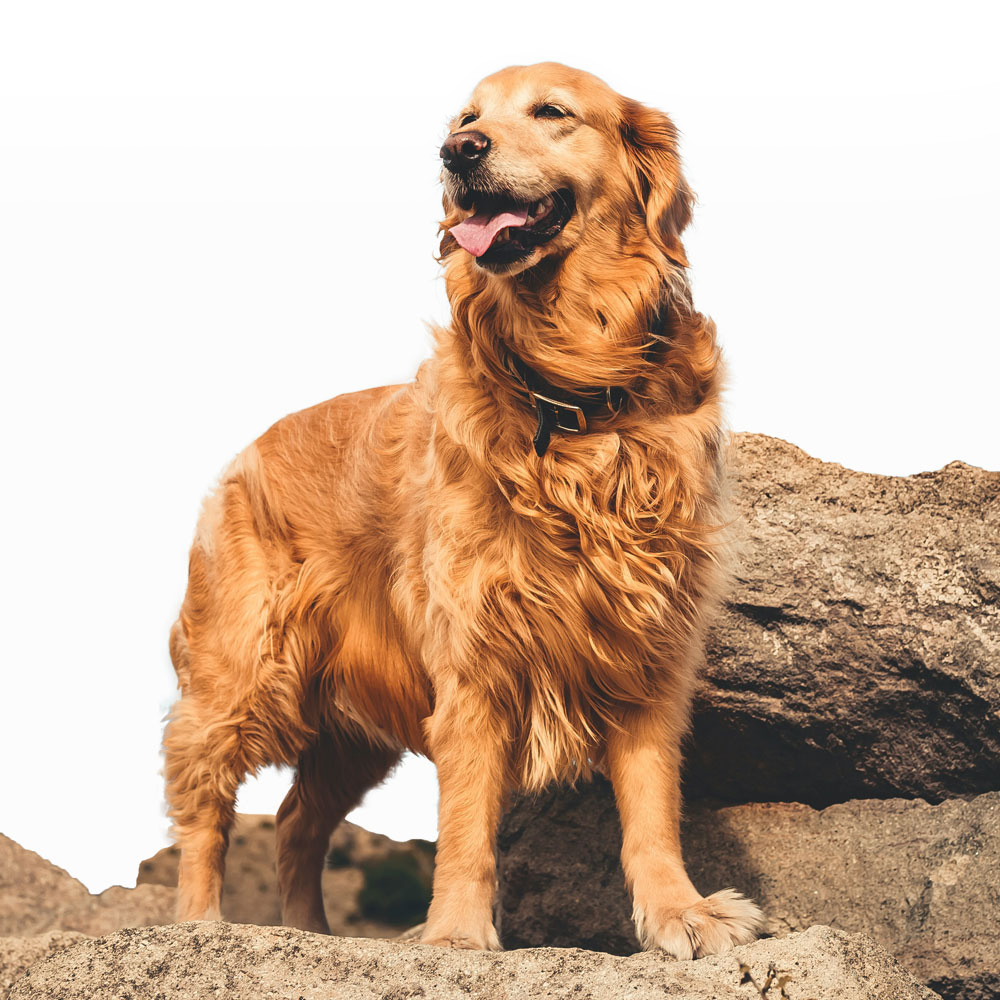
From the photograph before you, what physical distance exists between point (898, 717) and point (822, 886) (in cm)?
69

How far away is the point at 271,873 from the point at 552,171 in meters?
5.18

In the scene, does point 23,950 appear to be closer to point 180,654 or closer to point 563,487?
point 180,654

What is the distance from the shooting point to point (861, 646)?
191 inches

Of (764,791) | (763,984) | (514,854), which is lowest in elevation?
(763,984)

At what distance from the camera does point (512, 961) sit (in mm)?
3170

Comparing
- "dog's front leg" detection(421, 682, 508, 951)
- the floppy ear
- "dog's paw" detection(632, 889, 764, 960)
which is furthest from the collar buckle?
"dog's paw" detection(632, 889, 764, 960)

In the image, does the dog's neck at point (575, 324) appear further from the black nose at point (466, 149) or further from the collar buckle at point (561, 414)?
the black nose at point (466, 149)

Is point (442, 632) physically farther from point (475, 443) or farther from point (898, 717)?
point (898, 717)

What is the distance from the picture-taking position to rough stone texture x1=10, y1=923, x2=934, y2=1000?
3059 mm

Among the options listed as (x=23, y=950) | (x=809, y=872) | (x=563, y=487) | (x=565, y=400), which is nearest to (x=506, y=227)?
(x=565, y=400)

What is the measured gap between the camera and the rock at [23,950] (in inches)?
173

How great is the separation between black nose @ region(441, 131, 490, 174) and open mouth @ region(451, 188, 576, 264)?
9 cm

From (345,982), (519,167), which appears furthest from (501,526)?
(345,982)

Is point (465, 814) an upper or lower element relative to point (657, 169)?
lower
